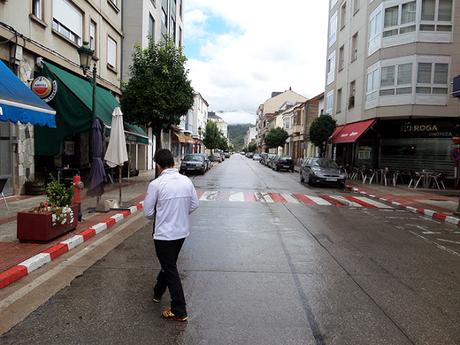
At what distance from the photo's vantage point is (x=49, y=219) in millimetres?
6996

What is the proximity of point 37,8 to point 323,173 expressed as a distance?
1473 cm

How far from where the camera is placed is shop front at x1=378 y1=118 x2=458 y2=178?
22.0 m

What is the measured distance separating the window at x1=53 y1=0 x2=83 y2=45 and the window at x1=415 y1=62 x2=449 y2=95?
16737 mm

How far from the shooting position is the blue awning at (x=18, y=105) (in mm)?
7844

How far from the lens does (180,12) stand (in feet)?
142

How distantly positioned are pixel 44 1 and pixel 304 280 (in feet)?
42.3

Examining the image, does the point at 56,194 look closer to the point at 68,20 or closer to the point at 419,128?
the point at 68,20

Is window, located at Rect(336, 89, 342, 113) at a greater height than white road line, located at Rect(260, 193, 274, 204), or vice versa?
window, located at Rect(336, 89, 342, 113)

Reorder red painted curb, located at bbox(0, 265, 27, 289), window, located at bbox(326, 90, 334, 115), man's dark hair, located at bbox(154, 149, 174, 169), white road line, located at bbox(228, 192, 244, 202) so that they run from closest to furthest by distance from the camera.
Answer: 1. man's dark hair, located at bbox(154, 149, 174, 169)
2. red painted curb, located at bbox(0, 265, 27, 289)
3. white road line, located at bbox(228, 192, 244, 202)
4. window, located at bbox(326, 90, 334, 115)

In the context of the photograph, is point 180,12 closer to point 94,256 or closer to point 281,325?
Answer: point 94,256

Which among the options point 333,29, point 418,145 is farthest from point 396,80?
point 333,29

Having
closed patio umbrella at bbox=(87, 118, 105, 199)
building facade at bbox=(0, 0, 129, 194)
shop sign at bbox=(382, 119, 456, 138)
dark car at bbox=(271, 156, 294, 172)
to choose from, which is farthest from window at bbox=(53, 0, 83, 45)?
dark car at bbox=(271, 156, 294, 172)

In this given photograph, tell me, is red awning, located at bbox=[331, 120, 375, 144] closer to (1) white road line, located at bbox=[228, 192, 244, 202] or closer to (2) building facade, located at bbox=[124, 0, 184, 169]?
(1) white road line, located at bbox=[228, 192, 244, 202]

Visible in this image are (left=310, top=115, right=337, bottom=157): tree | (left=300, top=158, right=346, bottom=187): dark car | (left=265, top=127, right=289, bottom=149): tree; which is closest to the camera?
(left=300, top=158, right=346, bottom=187): dark car
